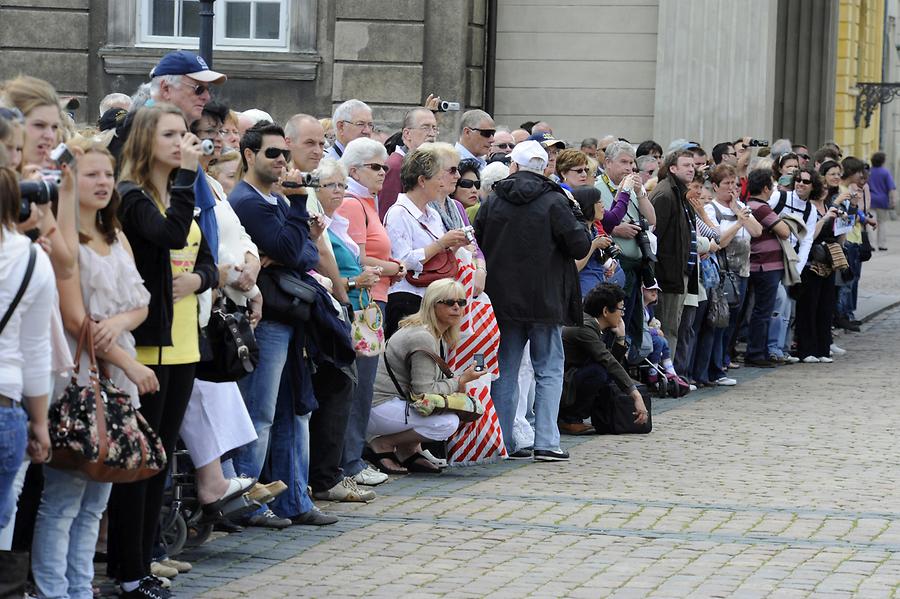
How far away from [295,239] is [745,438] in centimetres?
461

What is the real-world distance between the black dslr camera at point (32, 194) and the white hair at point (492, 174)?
624 cm

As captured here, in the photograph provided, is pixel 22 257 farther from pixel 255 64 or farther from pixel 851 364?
pixel 255 64

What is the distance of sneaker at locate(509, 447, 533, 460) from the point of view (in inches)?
441

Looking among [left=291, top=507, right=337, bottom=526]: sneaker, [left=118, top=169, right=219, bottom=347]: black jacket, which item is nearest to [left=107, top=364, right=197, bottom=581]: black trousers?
[left=118, top=169, right=219, bottom=347]: black jacket

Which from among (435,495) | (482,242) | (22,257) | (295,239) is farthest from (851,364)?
(22,257)

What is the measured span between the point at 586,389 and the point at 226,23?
934 cm

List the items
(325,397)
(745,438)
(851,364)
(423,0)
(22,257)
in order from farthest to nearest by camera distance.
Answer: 1. (423,0)
2. (851,364)
3. (745,438)
4. (325,397)
5. (22,257)

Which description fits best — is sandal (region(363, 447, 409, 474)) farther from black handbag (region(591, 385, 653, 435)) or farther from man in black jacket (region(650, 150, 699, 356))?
man in black jacket (region(650, 150, 699, 356))

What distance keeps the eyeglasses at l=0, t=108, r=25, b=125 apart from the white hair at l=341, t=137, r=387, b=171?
12.3ft

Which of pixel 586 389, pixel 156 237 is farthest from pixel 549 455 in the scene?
pixel 156 237

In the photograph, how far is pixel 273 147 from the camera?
331 inches

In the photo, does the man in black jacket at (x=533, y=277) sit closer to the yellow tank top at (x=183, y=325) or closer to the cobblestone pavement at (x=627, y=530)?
the cobblestone pavement at (x=627, y=530)

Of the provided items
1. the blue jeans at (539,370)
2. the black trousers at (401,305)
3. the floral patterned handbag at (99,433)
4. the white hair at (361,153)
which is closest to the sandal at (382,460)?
the black trousers at (401,305)

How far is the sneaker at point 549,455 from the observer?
11031 mm
